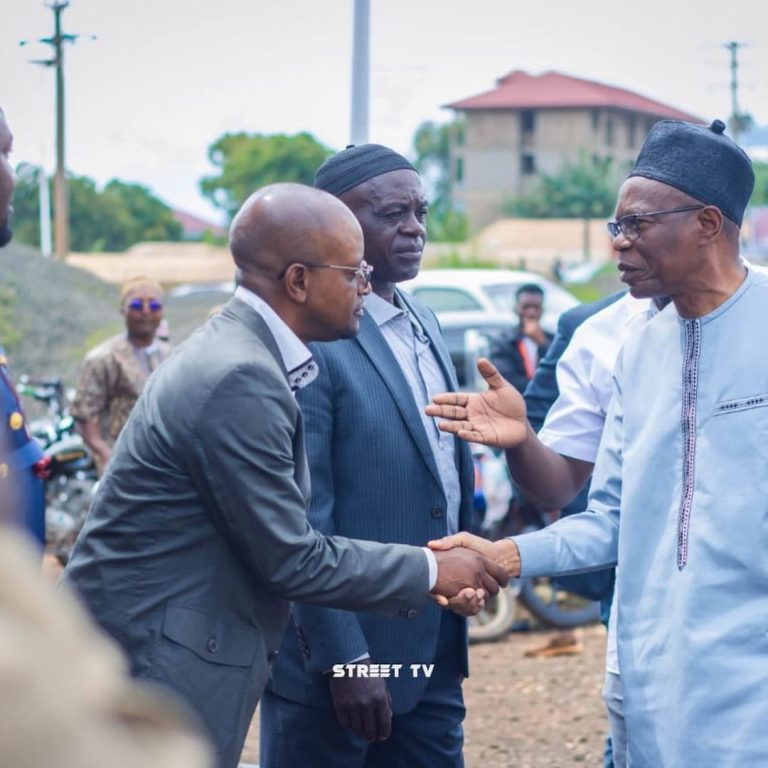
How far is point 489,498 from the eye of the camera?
963 centimetres

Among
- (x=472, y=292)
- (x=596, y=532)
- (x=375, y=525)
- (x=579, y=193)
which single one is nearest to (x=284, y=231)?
(x=375, y=525)

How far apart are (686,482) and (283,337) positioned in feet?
3.15

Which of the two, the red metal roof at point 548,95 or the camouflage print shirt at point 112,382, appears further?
the red metal roof at point 548,95

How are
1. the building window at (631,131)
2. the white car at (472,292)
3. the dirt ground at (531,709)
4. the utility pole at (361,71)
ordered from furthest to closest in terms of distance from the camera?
the building window at (631,131) < the white car at (472,292) < the utility pole at (361,71) < the dirt ground at (531,709)

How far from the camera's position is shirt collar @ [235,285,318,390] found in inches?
129

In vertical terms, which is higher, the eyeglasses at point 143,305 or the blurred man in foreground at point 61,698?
the blurred man in foreground at point 61,698

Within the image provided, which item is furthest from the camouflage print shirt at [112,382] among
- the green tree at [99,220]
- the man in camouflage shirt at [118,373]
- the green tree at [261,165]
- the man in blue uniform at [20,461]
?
the green tree at [261,165]

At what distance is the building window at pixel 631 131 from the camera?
95.8 metres

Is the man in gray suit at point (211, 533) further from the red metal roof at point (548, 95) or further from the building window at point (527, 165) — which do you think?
the building window at point (527, 165)

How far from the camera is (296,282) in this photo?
3.33 meters

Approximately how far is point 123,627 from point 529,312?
895 cm

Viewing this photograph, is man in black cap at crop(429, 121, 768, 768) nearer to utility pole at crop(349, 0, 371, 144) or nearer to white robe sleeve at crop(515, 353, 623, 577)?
white robe sleeve at crop(515, 353, 623, 577)

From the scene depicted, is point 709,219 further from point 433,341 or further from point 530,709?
point 530,709

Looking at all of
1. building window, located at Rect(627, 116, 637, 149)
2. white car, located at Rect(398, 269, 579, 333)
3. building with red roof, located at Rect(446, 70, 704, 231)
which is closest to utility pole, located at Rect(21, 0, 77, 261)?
white car, located at Rect(398, 269, 579, 333)
